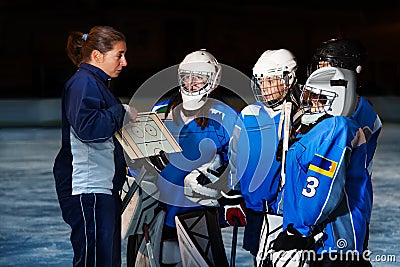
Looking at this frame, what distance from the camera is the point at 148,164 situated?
2592 mm

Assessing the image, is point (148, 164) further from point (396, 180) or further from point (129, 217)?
point (396, 180)

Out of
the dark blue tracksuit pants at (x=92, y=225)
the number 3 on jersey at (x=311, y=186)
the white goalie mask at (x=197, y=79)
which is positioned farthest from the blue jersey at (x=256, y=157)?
the number 3 on jersey at (x=311, y=186)

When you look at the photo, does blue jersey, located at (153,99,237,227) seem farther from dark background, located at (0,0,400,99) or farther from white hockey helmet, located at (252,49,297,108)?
dark background, located at (0,0,400,99)

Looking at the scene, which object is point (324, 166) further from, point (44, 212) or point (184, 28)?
point (184, 28)

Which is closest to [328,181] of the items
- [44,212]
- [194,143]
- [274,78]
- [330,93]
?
[330,93]

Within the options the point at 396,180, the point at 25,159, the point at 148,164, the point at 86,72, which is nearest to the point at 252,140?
the point at 148,164

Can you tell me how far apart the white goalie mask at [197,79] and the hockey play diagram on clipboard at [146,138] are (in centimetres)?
22

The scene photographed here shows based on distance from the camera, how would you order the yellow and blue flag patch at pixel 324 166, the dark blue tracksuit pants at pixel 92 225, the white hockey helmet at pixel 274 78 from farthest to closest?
the white hockey helmet at pixel 274 78 < the dark blue tracksuit pants at pixel 92 225 < the yellow and blue flag patch at pixel 324 166

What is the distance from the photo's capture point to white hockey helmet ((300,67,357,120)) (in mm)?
1928

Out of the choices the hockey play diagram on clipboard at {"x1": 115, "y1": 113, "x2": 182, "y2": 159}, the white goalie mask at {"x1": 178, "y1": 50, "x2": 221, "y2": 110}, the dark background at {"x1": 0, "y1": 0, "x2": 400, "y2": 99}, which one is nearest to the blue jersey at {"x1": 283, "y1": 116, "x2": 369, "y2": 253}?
the hockey play diagram on clipboard at {"x1": 115, "y1": 113, "x2": 182, "y2": 159}

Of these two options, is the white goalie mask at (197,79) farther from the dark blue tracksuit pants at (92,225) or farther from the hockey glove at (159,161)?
the dark blue tracksuit pants at (92,225)

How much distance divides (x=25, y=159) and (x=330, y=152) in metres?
5.36

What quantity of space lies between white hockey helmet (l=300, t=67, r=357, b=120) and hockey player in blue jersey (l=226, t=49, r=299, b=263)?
16.0 inches

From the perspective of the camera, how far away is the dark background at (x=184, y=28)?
17734 millimetres
